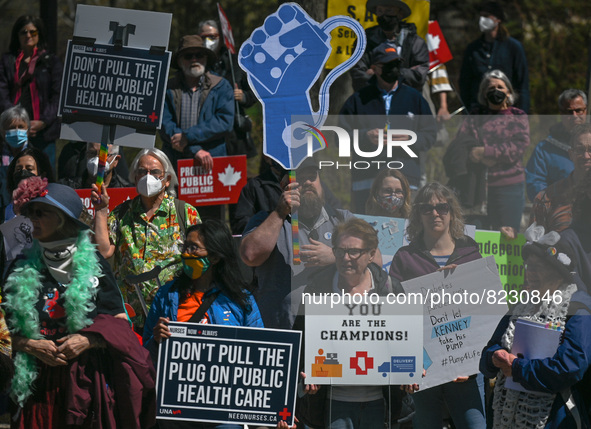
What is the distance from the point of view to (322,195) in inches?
266

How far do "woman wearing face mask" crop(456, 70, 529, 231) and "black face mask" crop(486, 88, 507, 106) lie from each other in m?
0.78

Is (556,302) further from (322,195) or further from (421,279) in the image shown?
(322,195)

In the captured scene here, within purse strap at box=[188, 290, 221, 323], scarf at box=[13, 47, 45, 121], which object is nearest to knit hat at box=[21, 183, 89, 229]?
purse strap at box=[188, 290, 221, 323]

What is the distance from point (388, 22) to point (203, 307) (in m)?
4.00

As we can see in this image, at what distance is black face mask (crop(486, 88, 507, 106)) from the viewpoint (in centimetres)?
865

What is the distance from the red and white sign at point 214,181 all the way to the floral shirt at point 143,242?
1581 millimetres

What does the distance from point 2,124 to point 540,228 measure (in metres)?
4.53

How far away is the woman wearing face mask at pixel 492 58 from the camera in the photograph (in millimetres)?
10109

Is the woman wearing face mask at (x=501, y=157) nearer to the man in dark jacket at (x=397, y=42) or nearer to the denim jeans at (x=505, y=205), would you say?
the denim jeans at (x=505, y=205)

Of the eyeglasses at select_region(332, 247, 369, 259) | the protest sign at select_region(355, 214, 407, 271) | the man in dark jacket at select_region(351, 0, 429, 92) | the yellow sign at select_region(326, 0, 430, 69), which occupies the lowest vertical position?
the eyeglasses at select_region(332, 247, 369, 259)

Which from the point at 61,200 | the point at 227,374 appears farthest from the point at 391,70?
the point at 61,200

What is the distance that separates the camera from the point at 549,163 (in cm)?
744

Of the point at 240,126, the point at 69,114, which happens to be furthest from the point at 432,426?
the point at 240,126

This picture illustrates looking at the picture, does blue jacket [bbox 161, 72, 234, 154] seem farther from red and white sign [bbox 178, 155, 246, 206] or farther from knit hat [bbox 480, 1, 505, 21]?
knit hat [bbox 480, 1, 505, 21]
